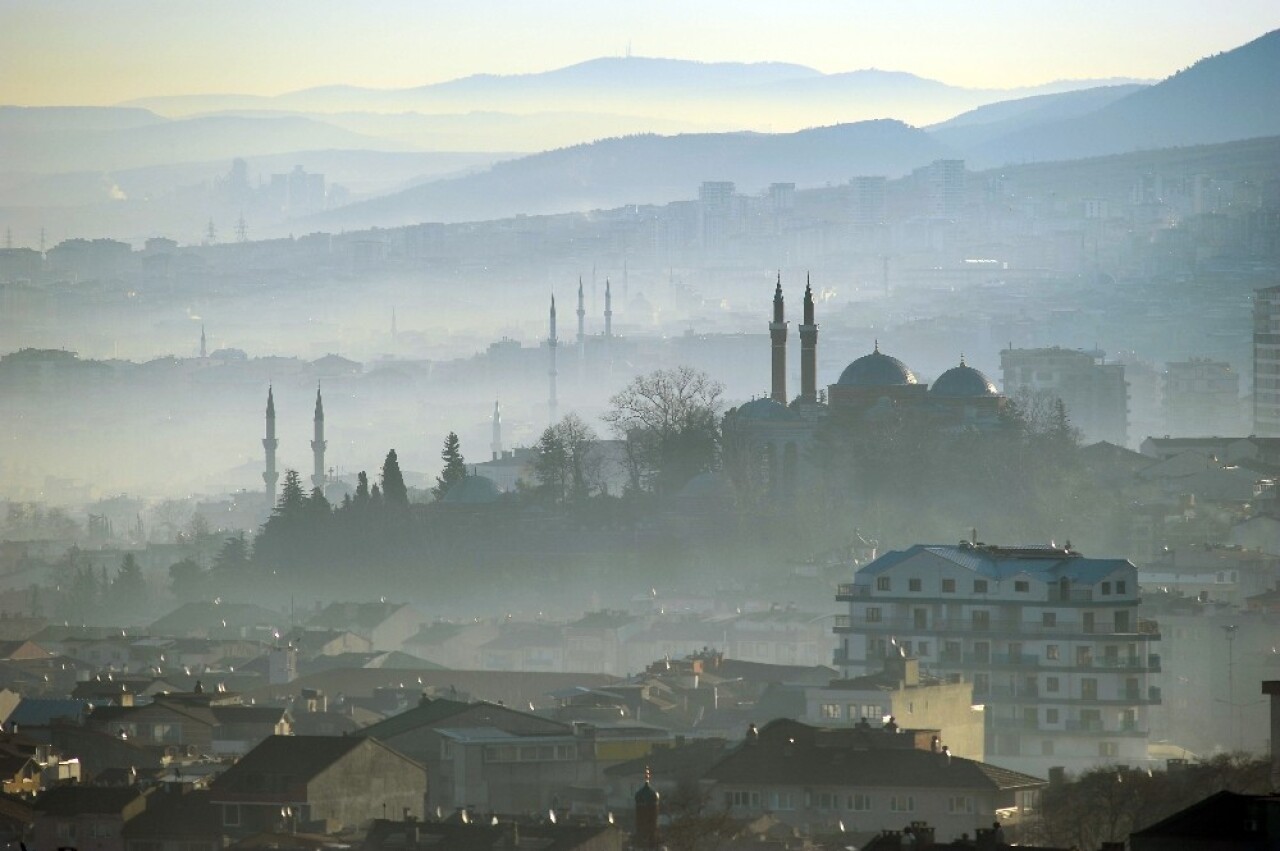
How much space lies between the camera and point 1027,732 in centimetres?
6688

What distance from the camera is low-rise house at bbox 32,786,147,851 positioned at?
4588cm

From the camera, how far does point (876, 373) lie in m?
121

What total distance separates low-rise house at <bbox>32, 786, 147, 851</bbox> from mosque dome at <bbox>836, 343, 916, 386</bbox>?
75.3m

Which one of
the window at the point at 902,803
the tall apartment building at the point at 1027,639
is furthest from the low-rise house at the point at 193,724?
the window at the point at 902,803

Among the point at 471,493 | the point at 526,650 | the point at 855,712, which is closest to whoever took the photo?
the point at 855,712

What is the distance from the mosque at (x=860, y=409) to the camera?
391 ft

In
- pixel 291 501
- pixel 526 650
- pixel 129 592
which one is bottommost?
pixel 129 592

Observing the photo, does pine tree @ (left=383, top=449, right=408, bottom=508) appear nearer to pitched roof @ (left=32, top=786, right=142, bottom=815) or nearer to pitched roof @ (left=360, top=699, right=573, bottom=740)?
pitched roof @ (left=360, top=699, right=573, bottom=740)

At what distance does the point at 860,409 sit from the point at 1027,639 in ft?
164

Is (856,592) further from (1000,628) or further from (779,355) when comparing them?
(779,355)

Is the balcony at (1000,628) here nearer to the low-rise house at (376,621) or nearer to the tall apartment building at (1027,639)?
the tall apartment building at (1027,639)

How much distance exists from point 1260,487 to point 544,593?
838 inches

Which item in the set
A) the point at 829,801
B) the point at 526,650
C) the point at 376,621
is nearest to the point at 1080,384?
the point at 376,621

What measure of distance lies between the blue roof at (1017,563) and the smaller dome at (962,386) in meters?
43.0
